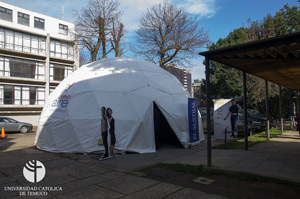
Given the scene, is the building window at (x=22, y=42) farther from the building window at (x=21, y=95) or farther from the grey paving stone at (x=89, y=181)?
the grey paving stone at (x=89, y=181)

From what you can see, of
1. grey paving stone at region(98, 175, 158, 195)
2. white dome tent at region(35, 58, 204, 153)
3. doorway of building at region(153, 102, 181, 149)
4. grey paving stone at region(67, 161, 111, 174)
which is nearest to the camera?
grey paving stone at region(98, 175, 158, 195)

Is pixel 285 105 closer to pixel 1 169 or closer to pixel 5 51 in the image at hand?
pixel 1 169

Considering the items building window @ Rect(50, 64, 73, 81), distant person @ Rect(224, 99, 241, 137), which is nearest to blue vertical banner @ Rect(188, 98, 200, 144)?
distant person @ Rect(224, 99, 241, 137)

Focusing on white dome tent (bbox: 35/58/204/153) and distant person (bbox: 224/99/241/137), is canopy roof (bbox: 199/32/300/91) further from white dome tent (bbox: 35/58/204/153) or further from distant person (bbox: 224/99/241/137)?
white dome tent (bbox: 35/58/204/153)

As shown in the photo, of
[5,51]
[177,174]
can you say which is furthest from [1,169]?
[5,51]

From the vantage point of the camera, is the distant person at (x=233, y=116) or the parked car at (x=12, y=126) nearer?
the distant person at (x=233, y=116)

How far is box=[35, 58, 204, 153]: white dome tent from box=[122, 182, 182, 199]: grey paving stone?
4.10 metres

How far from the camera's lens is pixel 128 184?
5363 millimetres

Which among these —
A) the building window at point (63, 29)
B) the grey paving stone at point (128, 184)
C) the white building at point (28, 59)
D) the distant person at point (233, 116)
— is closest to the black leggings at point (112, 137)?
the grey paving stone at point (128, 184)

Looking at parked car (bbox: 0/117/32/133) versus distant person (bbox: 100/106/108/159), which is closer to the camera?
distant person (bbox: 100/106/108/159)

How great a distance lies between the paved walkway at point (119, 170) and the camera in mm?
4828

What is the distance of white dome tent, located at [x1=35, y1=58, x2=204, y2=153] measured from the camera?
30.2ft

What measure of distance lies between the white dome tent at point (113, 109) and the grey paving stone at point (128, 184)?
3.33 metres

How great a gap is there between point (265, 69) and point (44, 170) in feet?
28.1
